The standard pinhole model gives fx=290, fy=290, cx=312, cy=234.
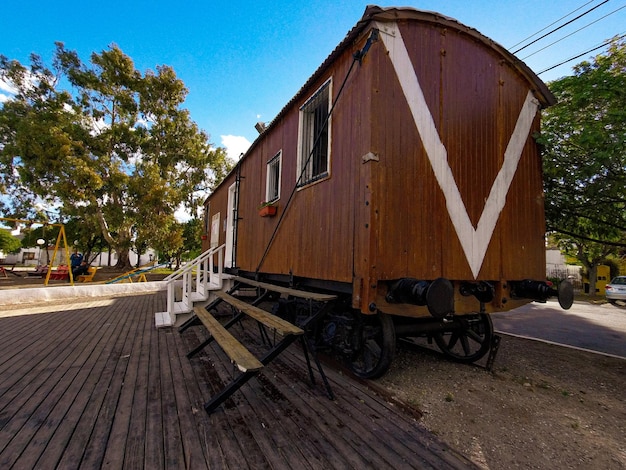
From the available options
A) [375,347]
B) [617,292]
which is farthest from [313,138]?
[617,292]

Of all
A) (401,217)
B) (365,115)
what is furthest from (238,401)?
(365,115)

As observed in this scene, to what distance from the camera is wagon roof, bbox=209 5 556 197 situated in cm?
295

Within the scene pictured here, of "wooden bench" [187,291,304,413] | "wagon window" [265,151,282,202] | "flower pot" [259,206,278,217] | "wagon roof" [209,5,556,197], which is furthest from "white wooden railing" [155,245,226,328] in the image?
"wagon roof" [209,5,556,197]

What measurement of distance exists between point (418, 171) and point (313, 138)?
6.06 feet

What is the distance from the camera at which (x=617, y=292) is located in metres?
11.6

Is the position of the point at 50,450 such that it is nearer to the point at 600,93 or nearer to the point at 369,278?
the point at 369,278

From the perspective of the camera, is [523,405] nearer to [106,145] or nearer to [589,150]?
[589,150]

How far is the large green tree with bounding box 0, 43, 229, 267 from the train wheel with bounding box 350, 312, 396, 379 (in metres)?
15.7

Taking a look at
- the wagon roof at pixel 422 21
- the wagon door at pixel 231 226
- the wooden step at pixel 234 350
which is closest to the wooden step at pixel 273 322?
the wooden step at pixel 234 350

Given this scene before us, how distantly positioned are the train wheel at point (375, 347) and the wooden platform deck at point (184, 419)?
7.8 inches

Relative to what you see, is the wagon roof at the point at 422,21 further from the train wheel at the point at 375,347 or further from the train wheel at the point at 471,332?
the train wheel at the point at 471,332

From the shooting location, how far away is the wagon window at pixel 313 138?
409 centimetres

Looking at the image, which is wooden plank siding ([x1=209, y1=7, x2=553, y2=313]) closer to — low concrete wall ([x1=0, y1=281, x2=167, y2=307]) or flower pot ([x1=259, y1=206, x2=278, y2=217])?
flower pot ([x1=259, y1=206, x2=278, y2=217])

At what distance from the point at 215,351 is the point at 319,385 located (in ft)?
5.79
